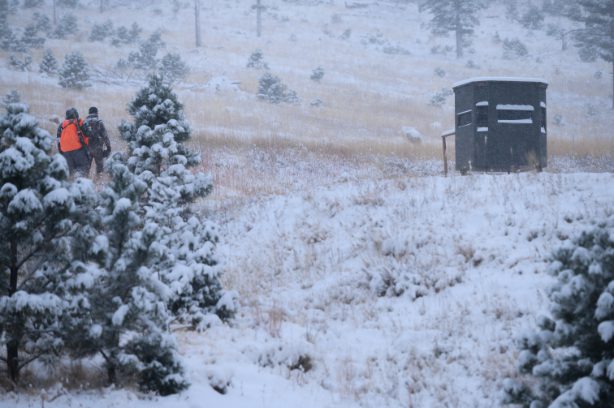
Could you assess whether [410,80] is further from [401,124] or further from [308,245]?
[308,245]

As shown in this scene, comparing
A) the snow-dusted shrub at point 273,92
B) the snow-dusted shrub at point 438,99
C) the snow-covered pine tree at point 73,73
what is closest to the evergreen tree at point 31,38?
the snow-covered pine tree at point 73,73

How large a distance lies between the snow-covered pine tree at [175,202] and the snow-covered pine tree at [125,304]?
1631mm

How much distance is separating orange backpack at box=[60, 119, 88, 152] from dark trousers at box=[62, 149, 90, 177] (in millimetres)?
112

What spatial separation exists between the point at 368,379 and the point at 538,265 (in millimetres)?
3191

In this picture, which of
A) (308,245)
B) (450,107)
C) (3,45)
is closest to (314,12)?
(450,107)

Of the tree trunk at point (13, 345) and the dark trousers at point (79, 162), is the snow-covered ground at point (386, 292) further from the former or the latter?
the dark trousers at point (79, 162)

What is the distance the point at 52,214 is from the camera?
5.03m

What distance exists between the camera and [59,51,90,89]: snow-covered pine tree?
90.6 feet

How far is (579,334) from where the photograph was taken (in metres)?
4.11

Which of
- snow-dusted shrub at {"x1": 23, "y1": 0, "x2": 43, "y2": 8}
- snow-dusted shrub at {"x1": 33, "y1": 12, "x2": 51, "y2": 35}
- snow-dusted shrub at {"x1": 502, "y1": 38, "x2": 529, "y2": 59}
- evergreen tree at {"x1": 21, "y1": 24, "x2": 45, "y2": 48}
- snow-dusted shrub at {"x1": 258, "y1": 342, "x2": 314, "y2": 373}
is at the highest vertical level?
snow-dusted shrub at {"x1": 23, "y1": 0, "x2": 43, "y2": 8}

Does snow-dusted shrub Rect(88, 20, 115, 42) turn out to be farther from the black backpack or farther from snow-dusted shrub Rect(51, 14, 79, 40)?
the black backpack

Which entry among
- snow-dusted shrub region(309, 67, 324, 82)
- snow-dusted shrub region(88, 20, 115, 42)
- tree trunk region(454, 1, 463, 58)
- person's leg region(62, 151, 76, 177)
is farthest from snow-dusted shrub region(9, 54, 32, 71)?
tree trunk region(454, 1, 463, 58)

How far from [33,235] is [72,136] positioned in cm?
768

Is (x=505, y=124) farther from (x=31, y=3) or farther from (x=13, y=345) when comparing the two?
(x=31, y=3)
